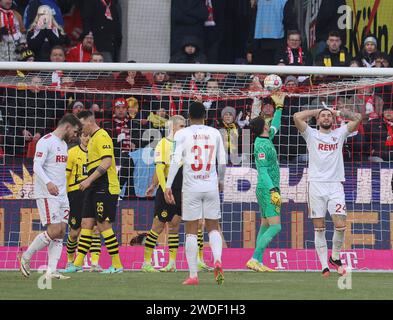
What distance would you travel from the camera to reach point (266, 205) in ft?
59.3

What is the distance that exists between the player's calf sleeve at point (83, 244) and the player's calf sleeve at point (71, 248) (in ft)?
1.99

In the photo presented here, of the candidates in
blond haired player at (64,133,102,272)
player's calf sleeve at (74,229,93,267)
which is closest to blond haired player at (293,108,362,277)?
player's calf sleeve at (74,229,93,267)

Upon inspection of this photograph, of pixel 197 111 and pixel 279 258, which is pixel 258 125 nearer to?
pixel 279 258

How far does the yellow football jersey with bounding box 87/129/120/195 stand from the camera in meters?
17.1

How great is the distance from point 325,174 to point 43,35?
23.5 ft

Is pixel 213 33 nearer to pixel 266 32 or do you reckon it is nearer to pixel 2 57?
→ pixel 266 32

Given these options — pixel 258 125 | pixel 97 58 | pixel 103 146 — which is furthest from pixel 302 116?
pixel 97 58

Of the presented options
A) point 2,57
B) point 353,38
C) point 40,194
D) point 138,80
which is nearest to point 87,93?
point 138,80

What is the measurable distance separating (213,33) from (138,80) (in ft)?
13.7

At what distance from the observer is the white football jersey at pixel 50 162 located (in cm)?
1562

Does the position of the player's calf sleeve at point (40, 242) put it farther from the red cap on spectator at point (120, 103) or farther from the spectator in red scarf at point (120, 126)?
the red cap on spectator at point (120, 103)

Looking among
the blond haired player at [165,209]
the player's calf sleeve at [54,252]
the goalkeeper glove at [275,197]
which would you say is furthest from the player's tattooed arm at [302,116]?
the player's calf sleeve at [54,252]

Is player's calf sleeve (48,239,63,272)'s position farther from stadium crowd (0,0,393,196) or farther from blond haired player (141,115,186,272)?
stadium crowd (0,0,393,196)

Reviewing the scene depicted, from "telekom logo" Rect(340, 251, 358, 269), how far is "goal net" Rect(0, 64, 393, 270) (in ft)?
0.05
